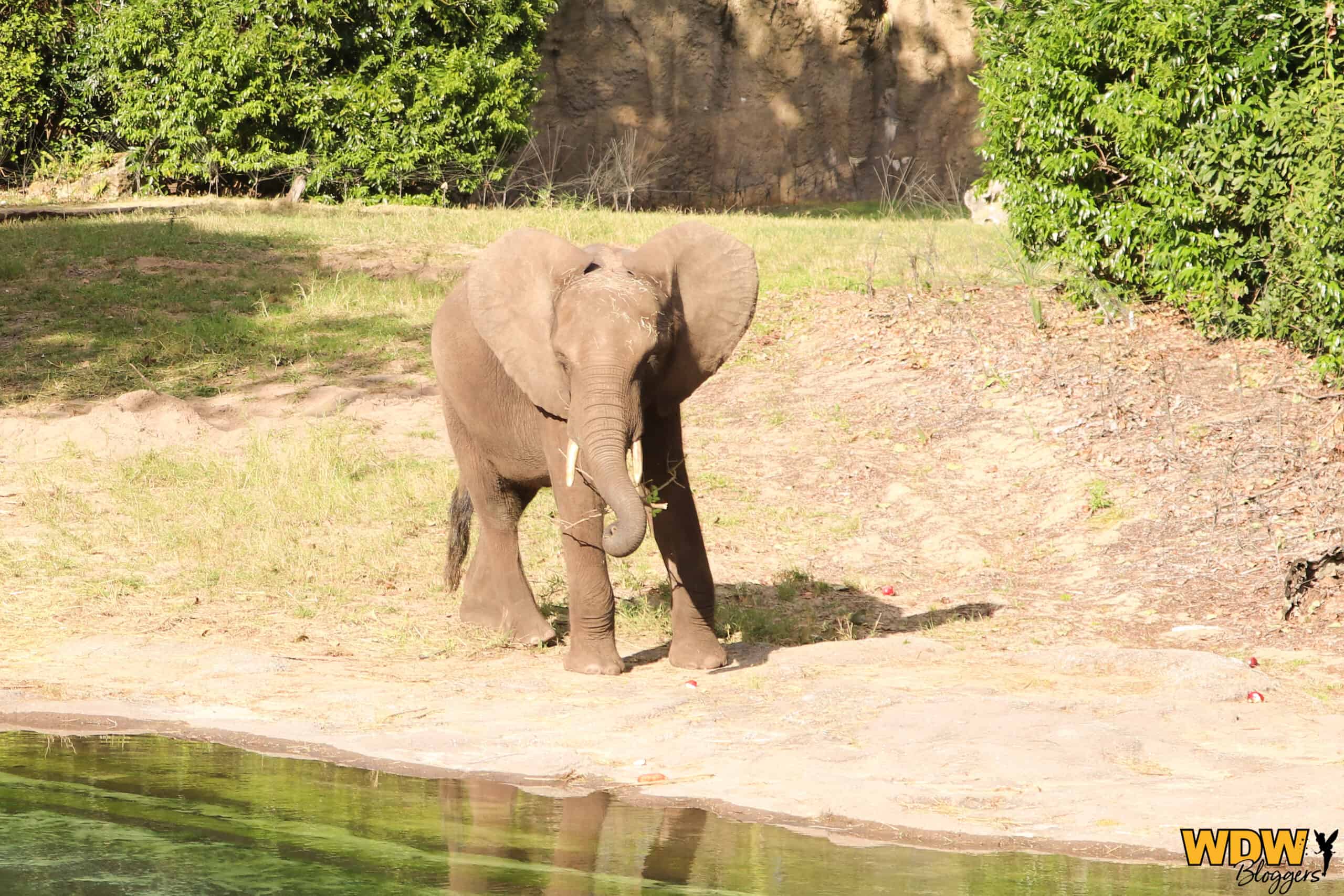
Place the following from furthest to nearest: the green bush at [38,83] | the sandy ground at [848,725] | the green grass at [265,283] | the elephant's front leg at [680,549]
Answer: the green bush at [38,83] → the green grass at [265,283] → the elephant's front leg at [680,549] → the sandy ground at [848,725]

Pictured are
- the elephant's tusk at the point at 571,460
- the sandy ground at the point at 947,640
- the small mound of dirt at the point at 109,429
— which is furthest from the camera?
the small mound of dirt at the point at 109,429

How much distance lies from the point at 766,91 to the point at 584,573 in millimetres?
25070

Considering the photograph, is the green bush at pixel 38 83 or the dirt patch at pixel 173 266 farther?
the green bush at pixel 38 83

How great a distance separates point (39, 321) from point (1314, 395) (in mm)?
12063

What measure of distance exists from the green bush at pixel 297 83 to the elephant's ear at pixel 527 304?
16567mm

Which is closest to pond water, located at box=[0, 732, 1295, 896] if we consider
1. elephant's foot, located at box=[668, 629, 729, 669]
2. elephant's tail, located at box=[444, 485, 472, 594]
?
elephant's foot, located at box=[668, 629, 729, 669]

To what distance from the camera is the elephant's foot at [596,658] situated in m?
7.84

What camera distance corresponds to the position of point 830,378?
14.5m

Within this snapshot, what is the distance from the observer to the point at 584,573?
25.5ft

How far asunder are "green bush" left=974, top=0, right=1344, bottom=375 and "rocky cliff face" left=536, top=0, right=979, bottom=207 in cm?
1537

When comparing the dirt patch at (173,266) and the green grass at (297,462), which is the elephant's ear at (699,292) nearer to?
the green grass at (297,462)

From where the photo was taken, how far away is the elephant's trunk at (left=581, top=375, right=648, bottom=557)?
6.86 meters

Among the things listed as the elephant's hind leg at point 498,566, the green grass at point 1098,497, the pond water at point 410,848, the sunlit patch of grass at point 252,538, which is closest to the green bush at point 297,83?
the sunlit patch of grass at point 252,538

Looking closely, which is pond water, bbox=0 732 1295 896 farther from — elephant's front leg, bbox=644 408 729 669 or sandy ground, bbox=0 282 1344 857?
elephant's front leg, bbox=644 408 729 669
